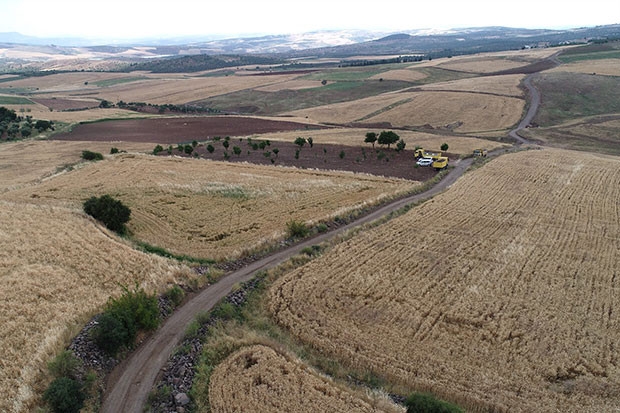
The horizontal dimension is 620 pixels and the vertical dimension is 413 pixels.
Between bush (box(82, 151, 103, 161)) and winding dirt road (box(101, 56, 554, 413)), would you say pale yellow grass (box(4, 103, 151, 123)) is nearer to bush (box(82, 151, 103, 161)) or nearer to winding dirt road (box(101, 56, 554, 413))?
bush (box(82, 151, 103, 161))

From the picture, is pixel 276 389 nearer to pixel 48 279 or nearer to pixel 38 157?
pixel 48 279

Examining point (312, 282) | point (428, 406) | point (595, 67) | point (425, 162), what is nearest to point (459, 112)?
point (425, 162)

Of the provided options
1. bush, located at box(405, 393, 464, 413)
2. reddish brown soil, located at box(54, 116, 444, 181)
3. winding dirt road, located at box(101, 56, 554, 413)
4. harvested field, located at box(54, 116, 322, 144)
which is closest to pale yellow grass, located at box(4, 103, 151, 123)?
harvested field, located at box(54, 116, 322, 144)

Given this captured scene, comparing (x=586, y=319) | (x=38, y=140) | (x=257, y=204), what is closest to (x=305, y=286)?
(x=586, y=319)

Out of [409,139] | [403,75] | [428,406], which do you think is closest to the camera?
[428,406]

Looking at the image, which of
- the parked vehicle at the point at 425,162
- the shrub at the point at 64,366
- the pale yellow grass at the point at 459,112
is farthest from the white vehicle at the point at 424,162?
the shrub at the point at 64,366
